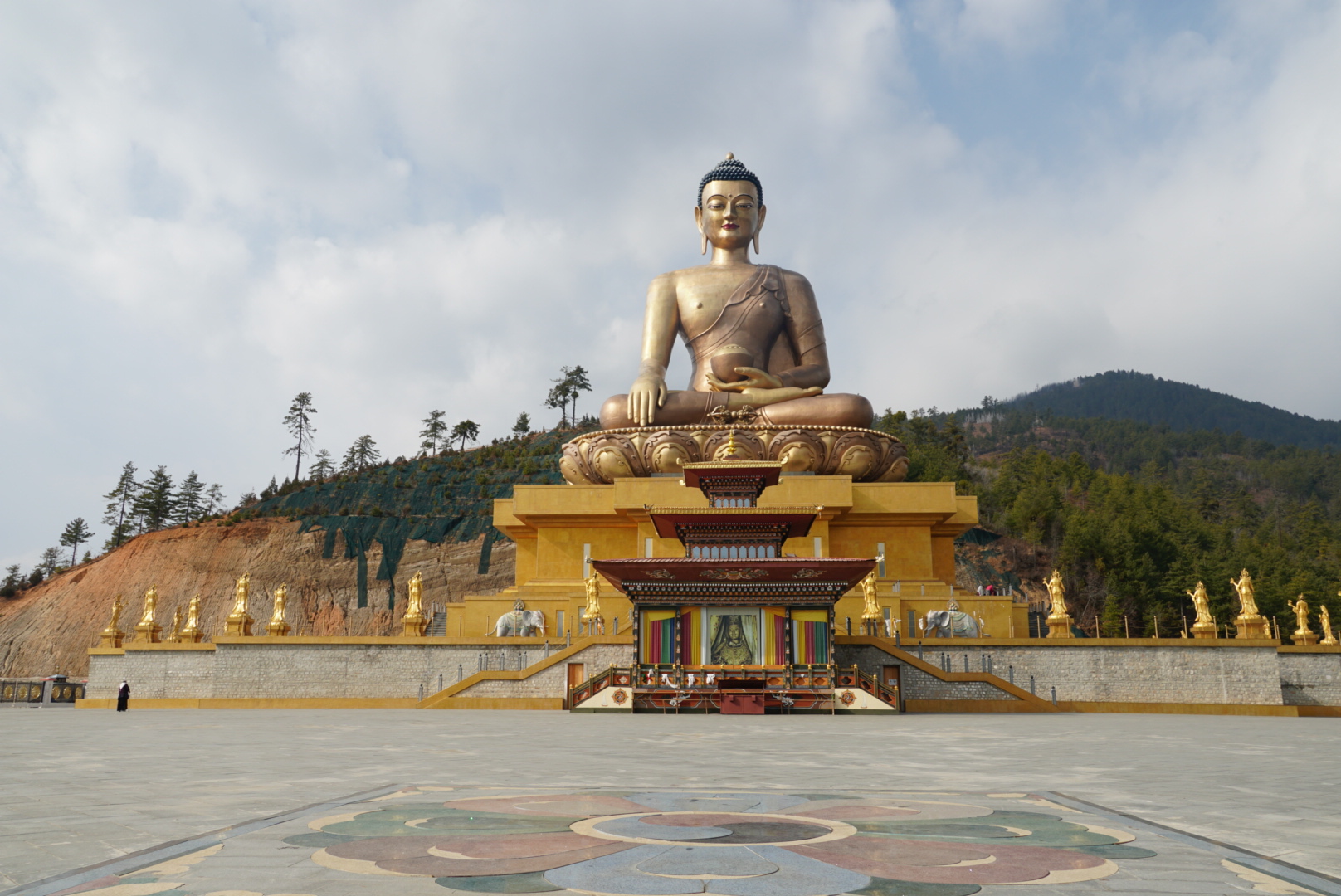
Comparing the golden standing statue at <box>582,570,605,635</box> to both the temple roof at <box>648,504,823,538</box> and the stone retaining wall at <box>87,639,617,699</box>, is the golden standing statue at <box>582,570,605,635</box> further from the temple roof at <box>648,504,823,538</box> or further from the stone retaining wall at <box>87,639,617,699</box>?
the temple roof at <box>648,504,823,538</box>


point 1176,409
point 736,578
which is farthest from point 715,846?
point 1176,409

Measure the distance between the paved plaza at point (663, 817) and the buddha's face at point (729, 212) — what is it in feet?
66.6

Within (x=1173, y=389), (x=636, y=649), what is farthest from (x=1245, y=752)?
(x=1173, y=389)

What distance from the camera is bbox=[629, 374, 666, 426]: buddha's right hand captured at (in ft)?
82.9

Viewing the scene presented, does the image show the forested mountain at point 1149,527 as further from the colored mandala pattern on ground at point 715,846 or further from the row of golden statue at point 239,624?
the colored mandala pattern on ground at point 715,846

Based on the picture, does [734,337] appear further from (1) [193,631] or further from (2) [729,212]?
(1) [193,631]

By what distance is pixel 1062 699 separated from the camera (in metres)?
18.1

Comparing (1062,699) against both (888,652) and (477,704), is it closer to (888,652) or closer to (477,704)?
(888,652)

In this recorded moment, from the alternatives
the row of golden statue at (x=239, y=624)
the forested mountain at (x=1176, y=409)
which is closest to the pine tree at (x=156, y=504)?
the row of golden statue at (x=239, y=624)

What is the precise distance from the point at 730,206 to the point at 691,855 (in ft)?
84.6

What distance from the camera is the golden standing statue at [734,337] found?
82.9 feet

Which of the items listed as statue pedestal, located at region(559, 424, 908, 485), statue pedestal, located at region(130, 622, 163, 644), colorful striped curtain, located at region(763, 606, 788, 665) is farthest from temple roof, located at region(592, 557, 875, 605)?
statue pedestal, located at region(130, 622, 163, 644)

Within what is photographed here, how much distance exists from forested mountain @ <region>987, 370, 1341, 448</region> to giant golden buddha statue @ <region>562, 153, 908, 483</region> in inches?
5293

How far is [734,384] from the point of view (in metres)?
25.8
